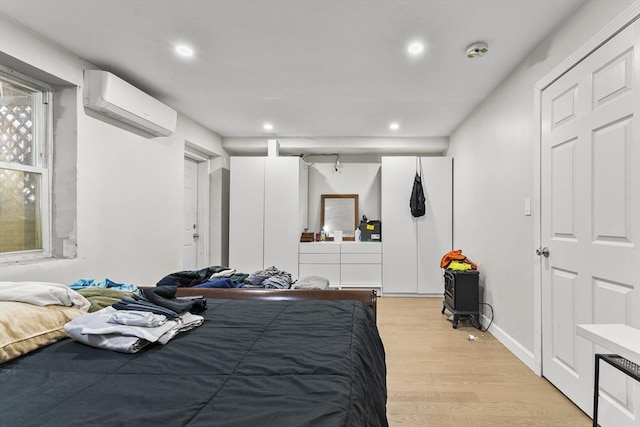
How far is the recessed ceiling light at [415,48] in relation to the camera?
2279 millimetres

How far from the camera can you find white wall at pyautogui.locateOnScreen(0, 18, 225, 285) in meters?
2.17

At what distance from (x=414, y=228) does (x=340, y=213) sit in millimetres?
1251

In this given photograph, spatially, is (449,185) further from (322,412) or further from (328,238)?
(322,412)

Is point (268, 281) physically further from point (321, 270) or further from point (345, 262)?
point (345, 262)

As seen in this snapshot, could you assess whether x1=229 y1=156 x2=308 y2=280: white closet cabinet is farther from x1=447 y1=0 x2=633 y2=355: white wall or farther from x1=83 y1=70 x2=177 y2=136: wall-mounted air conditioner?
x1=447 y1=0 x2=633 y2=355: white wall

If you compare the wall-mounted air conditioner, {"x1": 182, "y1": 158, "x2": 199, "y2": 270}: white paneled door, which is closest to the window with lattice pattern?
the wall-mounted air conditioner

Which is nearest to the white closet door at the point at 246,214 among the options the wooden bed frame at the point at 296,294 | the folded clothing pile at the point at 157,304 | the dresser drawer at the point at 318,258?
the dresser drawer at the point at 318,258

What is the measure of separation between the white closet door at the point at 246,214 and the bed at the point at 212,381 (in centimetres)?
339

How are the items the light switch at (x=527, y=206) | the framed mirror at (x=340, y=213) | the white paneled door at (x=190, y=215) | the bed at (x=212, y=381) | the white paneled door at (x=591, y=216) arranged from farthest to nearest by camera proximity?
the framed mirror at (x=340, y=213)
the white paneled door at (x=190, y=215)
the light switch at (x=527, y=206)
the white paneled door at (x=591, y=216)
the bed at (x=212, y=381)

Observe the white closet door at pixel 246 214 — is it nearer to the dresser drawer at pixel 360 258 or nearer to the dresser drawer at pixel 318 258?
the dresser drawer at pixel 318 258

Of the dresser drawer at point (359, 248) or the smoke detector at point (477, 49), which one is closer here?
the smoke detector at point (477, 49)

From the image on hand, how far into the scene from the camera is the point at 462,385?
2.16m

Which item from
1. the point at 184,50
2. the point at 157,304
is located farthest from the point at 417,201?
the point at 157,304

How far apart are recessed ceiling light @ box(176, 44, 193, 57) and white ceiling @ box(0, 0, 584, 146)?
0.07 m
